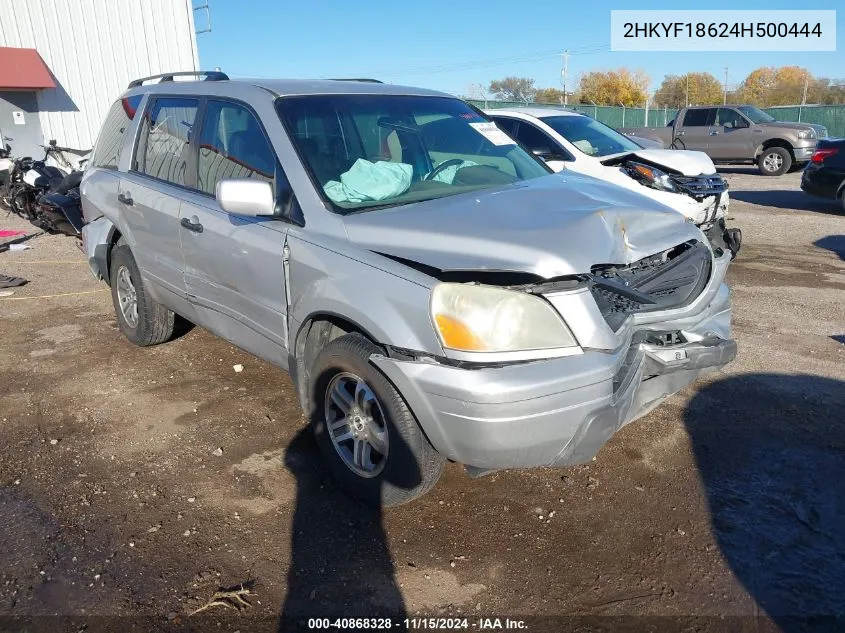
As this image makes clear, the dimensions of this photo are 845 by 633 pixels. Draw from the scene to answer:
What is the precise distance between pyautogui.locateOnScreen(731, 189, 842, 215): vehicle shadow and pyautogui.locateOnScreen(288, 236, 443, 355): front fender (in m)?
11.5

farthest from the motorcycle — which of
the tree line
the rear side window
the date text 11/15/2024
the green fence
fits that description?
the tree line

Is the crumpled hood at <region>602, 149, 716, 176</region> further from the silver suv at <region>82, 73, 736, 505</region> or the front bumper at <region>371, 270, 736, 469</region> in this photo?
the front bumper at <region>371, 270, 736, 469</region>

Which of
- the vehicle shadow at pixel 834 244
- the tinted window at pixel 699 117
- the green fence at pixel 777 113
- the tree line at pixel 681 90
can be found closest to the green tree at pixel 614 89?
the tree line at pixel 681 90

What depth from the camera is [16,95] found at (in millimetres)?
16125

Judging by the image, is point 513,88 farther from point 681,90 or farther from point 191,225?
point 191,225

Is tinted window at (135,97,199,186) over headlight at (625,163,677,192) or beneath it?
over

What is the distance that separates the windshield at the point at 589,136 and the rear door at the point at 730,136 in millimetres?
11269

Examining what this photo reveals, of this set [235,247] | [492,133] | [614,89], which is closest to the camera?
[235,247]

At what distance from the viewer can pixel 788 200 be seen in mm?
13641

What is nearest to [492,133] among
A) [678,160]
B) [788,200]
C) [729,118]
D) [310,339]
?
[310,339]

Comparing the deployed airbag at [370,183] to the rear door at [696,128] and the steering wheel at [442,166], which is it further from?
the rear door at [696,128]

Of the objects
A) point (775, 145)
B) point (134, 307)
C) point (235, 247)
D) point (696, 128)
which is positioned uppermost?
point (696, 128)

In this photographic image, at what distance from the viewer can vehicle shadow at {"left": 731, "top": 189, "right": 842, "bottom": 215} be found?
489 inches

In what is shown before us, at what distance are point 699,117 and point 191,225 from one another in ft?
61.8
